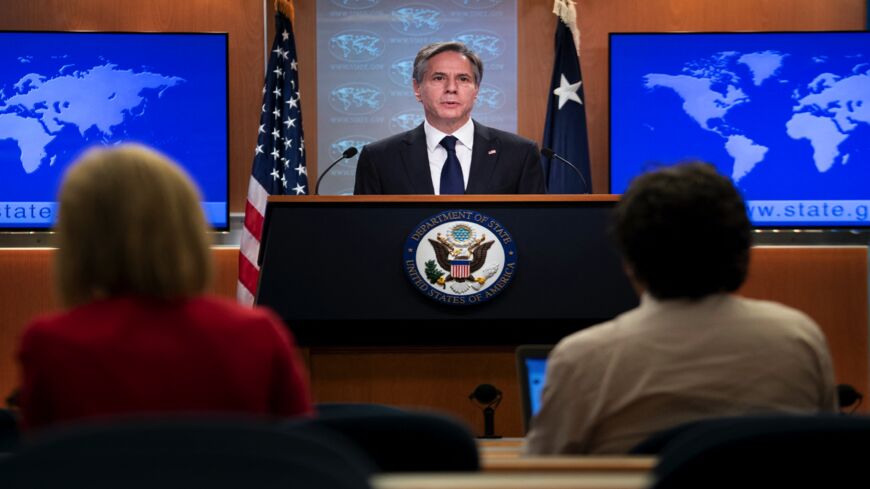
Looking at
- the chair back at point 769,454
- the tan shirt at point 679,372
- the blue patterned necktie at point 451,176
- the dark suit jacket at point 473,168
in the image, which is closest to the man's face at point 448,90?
the blue patterned necktie at point 451,176

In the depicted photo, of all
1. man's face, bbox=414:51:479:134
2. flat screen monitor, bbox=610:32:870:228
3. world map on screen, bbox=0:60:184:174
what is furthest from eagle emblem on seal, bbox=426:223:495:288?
world map on screen, bbox=0:60:184:174

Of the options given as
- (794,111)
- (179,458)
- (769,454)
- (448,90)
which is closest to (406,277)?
(448,90)

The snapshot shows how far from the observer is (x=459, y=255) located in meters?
3.63

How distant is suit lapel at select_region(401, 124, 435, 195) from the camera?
482 cm

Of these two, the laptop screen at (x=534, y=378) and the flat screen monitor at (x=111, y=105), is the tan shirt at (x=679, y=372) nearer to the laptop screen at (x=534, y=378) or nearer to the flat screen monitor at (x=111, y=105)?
the laptop screen at (x=534, y=378)

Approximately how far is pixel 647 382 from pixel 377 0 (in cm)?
574

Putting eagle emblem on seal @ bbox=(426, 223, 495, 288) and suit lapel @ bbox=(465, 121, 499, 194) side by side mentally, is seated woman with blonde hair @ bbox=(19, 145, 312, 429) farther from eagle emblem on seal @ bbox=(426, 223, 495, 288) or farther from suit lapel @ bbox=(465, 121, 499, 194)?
suit lapel @ bbox=(465, 121, 499, 194)

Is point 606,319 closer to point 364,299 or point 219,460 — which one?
point 364,299

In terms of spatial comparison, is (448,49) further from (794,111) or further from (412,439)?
→ (412,439)

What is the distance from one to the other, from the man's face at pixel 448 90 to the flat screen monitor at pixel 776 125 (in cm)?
180

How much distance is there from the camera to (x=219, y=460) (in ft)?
3.27

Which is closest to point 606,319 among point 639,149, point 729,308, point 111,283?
point 729,308

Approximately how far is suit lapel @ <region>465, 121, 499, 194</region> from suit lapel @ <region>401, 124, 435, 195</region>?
193 millimetres

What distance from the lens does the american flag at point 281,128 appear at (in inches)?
261
